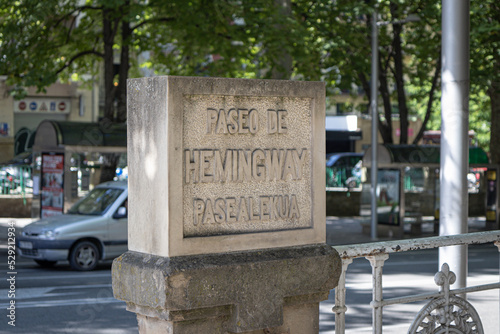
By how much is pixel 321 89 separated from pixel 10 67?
16723 mm

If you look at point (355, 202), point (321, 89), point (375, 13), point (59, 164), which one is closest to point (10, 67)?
point (59, 164)

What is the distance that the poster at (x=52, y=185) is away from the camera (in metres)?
18.3

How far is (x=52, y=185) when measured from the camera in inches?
725

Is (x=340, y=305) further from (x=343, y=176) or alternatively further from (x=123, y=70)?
(x=343, y=176)

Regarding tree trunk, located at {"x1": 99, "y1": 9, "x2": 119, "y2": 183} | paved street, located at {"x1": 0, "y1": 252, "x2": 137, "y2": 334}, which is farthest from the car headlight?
tree trunk, located at {"x1": 99, "y1": 9, "x2": 119, "y2": 183}

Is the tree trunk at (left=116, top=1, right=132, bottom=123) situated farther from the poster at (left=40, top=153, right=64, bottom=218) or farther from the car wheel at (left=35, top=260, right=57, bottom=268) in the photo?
the car wheel at (left=35, top=260, right=57, bottom=268)

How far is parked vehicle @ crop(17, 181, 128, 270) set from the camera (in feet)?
43.9

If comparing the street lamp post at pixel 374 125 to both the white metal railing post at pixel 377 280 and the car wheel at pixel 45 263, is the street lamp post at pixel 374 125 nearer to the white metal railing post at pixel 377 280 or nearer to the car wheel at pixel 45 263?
the car wheel at pixel 45 263

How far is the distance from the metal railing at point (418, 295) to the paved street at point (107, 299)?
2913mm

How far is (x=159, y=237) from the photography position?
11.7ft

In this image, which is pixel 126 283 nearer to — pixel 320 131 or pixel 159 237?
pixel 159 237

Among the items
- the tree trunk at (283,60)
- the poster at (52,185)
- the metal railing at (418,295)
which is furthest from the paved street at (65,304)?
the tree trunk at (283,60)

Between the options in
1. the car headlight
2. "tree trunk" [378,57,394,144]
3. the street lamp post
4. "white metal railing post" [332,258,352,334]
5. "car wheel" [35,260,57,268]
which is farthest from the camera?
"tree trunk" [378,57,394,144]

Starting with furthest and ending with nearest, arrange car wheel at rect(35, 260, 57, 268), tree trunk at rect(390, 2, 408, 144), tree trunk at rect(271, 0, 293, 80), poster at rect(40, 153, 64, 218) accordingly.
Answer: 1. tree trunk at rect(390, 2, 408, 144)
2. poster at rect(40, 153, 64, 218)
3. tree trunk at rect(271, 0, 293, 80)
4. car wheel at rect(35, 260, 57, 268)
